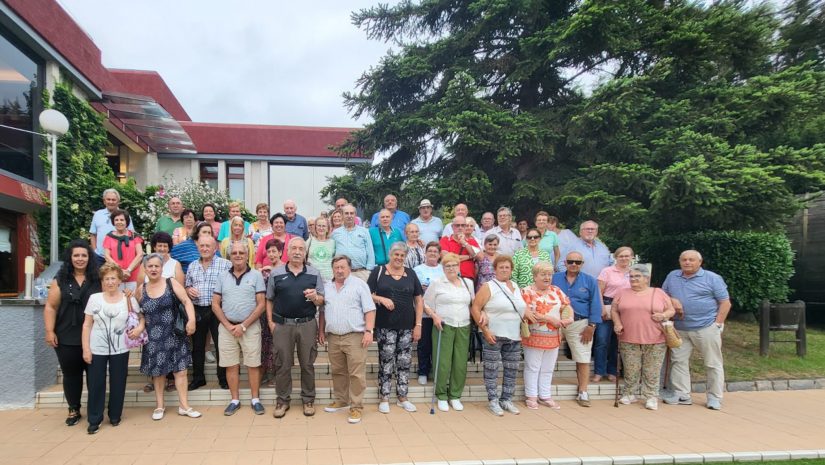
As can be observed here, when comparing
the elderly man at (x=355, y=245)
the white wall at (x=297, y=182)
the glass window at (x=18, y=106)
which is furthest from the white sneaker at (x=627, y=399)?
the white wall at (x=297, y=182)

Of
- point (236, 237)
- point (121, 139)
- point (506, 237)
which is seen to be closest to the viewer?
point (236, 237)

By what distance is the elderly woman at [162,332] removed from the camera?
4.36m

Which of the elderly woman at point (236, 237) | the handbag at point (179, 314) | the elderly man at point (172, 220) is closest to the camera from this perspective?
the handbag at point (179, 314)

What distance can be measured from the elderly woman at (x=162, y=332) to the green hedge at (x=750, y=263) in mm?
9946

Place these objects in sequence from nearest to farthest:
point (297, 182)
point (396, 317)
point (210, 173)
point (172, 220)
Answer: point (396, 317) → point (172, 220) → point (210, 173) → point (297, 182)

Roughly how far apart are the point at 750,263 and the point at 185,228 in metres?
10.8

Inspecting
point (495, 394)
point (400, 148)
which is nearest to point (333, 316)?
point (495, 394)

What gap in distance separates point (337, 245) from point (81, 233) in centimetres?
651

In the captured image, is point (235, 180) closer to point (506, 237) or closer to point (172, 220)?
point (172, 220)

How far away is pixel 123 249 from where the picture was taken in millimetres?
5148

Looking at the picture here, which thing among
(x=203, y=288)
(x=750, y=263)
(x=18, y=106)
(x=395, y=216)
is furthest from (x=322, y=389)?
(x=750, y=263)

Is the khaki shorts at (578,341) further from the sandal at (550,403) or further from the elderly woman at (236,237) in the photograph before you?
the elderly woman at (236,237)

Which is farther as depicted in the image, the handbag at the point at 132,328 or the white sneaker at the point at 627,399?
the white sneaker at the point at 627,399

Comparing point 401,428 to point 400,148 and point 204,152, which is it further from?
point 204,152
